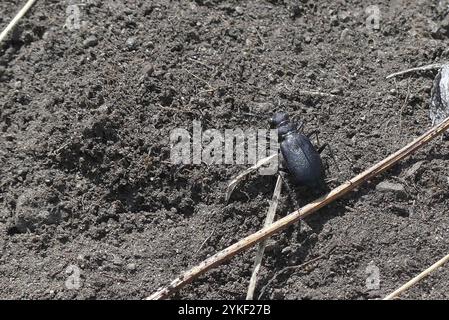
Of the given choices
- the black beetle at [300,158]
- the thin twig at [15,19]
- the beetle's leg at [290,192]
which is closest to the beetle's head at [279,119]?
the black beetle at [300,158]

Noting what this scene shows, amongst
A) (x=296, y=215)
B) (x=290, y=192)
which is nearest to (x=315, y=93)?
(x=290, y=192)

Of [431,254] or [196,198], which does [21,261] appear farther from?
[431,254]

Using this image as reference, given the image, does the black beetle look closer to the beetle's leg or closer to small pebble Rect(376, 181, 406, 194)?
the beetle's leg

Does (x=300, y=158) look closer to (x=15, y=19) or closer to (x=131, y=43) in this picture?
(x=131, y=43)

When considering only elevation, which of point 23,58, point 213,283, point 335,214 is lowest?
point 213,283

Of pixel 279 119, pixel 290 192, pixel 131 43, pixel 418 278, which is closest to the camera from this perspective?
pixel 418 278

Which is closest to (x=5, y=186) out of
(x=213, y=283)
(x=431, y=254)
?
(x=213, y=283)

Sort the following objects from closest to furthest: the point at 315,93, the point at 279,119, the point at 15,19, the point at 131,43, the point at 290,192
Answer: the point at 290,192
the point at 279,119
the point at 315,93
the point at 131,43
the point at 15,19
